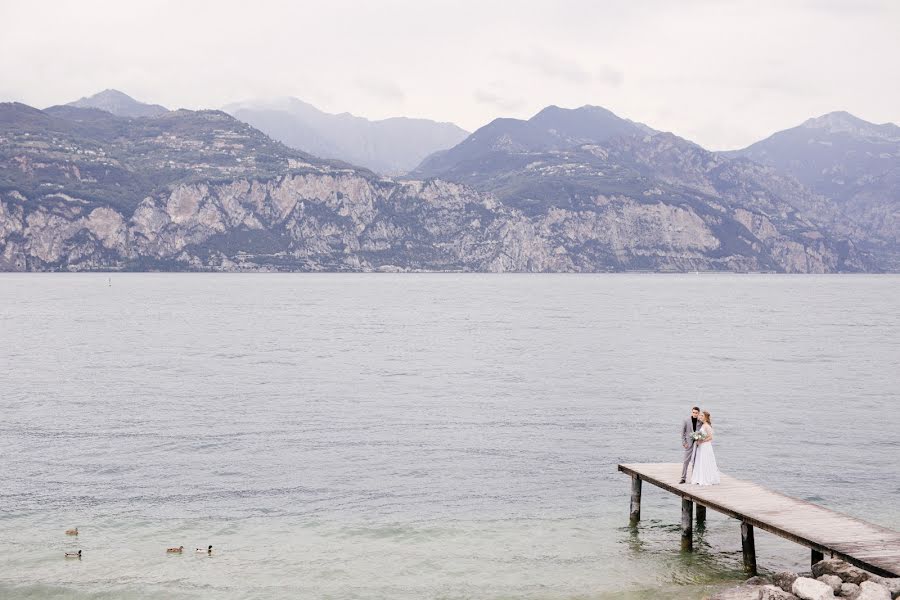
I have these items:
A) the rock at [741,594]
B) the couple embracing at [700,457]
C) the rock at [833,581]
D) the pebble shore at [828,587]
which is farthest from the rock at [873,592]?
the couple embracing at [700,457]

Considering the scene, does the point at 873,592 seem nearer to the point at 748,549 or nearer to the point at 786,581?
the point at 786,581

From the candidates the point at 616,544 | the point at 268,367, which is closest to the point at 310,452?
the point at 616,544

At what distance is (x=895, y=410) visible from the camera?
63406mm

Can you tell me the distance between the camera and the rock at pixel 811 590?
22.1 m

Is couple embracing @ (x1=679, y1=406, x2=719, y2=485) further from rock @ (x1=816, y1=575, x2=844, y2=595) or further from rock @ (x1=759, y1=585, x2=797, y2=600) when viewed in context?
rock @ (x1=759, y1=585, x2=797, y2=600)

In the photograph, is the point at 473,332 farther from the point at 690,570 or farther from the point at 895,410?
the point at 690,570

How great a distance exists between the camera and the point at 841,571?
23328 millimetres

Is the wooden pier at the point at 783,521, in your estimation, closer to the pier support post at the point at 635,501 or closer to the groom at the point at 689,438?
the pier support post at the point at 635,501

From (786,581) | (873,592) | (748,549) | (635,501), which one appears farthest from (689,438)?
(873,592)

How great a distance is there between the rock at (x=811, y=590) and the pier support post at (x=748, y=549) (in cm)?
615

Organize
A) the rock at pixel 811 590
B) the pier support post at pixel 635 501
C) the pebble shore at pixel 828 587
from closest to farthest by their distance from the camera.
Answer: the pebble shore at pixel 828 587, the rock at pixel 811 590, the pier support post at pixel 635 501

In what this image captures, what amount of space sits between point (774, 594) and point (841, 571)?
7.94ft

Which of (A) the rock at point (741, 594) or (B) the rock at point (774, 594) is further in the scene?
(A) the rock at point (741, 594)

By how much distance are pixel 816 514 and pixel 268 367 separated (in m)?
65.6
